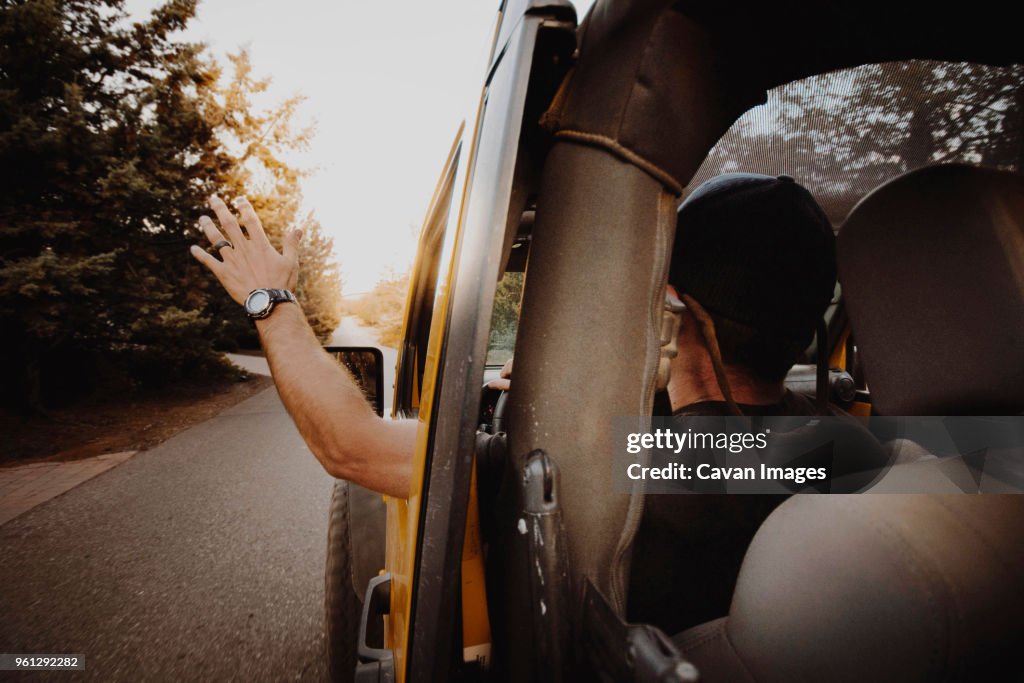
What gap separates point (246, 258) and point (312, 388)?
556mm

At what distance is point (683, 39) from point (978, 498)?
34.6 inches

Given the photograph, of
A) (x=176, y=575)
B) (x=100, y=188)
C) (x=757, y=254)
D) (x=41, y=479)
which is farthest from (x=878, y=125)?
(x=100, y=188)

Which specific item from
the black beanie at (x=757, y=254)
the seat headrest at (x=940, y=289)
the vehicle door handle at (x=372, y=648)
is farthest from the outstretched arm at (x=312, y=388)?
the seat headrest at (x=940, y=289)

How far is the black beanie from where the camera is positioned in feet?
3.81

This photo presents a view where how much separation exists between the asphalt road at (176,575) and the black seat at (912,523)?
95.2 inches

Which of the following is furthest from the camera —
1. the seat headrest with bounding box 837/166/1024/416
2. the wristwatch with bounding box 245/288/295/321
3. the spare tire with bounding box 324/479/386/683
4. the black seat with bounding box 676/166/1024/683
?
the spare tire with bounding box 324/479/386/683

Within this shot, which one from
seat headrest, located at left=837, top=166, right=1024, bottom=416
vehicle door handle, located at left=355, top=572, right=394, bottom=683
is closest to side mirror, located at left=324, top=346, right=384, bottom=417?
vehicle door handle, located at left=355, top=572, right=394, bottom=683

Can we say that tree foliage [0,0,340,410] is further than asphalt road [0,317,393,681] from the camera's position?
Yes

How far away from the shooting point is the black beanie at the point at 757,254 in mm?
1160

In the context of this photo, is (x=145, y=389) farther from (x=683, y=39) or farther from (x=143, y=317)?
(x=683, y=39)

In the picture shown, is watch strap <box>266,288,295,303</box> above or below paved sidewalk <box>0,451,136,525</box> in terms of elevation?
above

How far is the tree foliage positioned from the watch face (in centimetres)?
753

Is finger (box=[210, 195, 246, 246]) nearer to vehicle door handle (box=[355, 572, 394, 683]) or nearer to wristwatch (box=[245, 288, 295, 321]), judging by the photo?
wristwatch (box=[245, 288, 295, 321])

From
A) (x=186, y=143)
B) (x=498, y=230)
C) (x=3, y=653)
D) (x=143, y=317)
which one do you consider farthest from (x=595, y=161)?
(x=186, y=143)
